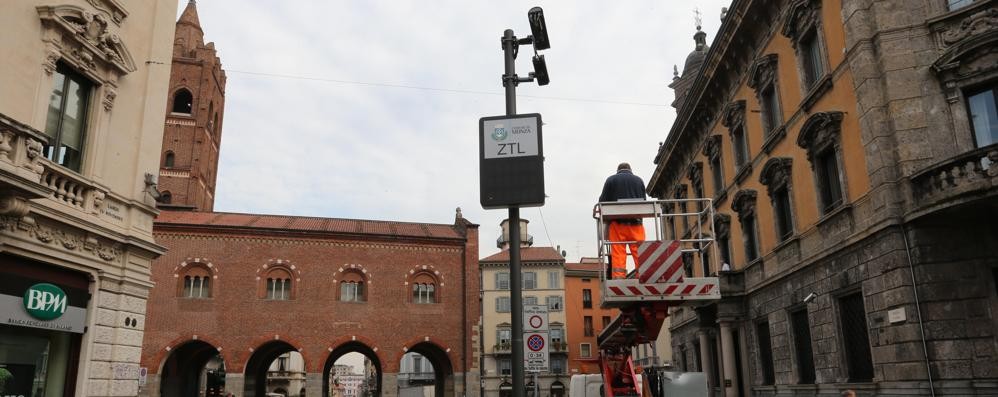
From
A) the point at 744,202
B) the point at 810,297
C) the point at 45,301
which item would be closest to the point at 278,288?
the point at 744,202

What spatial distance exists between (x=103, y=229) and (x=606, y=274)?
8308mm

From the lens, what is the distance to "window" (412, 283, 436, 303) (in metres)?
41.5

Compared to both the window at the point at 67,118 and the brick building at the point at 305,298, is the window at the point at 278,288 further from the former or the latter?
the window at the point at 67,118

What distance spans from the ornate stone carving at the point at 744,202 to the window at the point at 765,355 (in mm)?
3361

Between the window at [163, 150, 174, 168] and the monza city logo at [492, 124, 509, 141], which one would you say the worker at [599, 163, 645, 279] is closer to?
the monza city logo at [492, 124, 509, 141]

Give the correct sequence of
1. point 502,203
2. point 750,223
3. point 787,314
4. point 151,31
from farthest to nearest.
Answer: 1. point 750,223
2. point 787,314
3. point 151,31
4. point 502,203

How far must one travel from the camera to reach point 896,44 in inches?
505

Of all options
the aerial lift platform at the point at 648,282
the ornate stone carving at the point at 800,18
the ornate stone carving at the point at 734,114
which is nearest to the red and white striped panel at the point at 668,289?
the aerial lift platform at the point at 648,282

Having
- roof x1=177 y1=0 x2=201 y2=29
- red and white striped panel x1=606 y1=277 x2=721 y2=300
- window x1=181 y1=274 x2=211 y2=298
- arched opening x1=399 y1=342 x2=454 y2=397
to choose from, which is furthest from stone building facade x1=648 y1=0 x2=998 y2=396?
roof x1=177 y1=0 x2=201 y2=29

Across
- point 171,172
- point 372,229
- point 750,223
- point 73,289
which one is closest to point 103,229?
point 73,289

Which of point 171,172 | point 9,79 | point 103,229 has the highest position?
point 171,172

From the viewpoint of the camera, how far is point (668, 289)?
9.45m

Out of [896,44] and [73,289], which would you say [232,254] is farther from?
[896,44]

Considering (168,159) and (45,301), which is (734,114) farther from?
(168,159)
